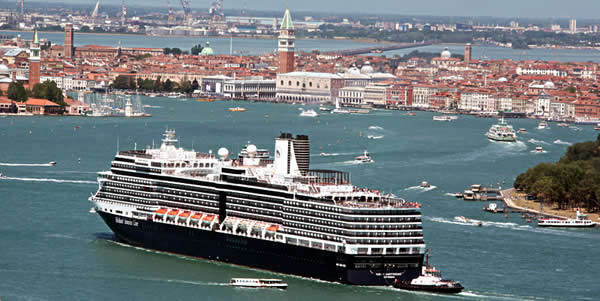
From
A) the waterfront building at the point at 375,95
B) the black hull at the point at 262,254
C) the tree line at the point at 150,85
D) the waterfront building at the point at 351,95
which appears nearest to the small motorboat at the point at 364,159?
the black hull at the point at 262,254

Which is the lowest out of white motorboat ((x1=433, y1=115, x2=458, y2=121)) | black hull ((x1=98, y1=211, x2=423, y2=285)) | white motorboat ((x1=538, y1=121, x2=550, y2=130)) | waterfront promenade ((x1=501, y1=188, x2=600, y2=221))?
white motorboat ((x1=433, y1=115, x2=458, y2=121))

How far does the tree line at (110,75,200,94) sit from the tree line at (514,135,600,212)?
4293 centimetres

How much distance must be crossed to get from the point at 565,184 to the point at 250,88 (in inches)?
1776

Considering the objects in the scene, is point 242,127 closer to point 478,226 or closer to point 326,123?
point 326,123

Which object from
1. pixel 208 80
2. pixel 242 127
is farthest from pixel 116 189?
pixel 208 80

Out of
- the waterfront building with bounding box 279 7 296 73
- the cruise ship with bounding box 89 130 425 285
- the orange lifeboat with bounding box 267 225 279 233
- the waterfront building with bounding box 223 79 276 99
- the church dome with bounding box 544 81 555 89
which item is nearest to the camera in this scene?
the cruise ship with bounding box 89 130 425 285

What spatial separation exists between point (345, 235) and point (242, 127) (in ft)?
91.5

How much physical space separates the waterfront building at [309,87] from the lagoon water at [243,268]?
84.2ft

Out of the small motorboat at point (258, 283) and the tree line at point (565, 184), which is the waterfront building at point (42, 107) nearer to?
the tree line at point (565, 184)

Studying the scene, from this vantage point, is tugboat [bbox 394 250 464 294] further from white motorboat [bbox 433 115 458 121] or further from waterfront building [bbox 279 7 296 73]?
waterfront building [bbox 279 7 296 73]

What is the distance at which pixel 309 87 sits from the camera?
7181 centimetres

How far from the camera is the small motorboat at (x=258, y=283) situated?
18891 millimetres

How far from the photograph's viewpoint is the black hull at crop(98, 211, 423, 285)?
60.6 feet

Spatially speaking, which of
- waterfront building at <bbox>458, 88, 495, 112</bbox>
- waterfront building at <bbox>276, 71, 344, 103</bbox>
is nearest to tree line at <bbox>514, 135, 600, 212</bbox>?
waterfront building at <bbox>458, 88, 495, 112</bbox>
